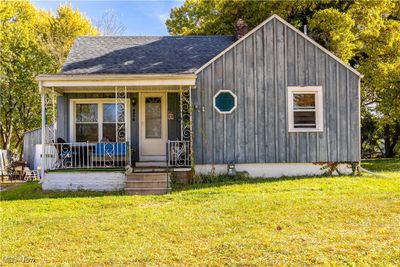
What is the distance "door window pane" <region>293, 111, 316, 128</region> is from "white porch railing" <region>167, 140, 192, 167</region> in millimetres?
3380

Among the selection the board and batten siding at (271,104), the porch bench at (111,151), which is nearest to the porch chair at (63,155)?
the porch bench at (111,151)

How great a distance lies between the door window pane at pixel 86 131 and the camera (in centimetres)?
1234

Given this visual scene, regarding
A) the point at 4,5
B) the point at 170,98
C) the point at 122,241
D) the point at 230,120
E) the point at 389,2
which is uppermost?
the point at 4,5

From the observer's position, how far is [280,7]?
56.4 ft

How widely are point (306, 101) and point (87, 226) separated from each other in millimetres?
7702

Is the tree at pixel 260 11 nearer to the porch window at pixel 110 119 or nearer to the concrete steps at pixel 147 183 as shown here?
the porch window at pixel 110 119

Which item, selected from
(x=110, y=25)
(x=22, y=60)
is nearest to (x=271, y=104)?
(x=22, y=60)

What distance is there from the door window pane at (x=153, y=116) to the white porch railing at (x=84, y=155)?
173 cm

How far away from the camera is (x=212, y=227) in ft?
19.4

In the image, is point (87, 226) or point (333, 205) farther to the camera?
point (333, 205)

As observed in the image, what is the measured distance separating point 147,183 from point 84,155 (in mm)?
2737

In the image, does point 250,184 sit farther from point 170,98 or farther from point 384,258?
point 384,258

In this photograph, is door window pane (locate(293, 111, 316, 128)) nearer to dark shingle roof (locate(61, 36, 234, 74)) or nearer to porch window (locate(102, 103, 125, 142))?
dark shingle roof (locate(61, 36, 234, 74))

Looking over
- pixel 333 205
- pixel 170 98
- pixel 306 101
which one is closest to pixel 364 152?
pixel 306 101
